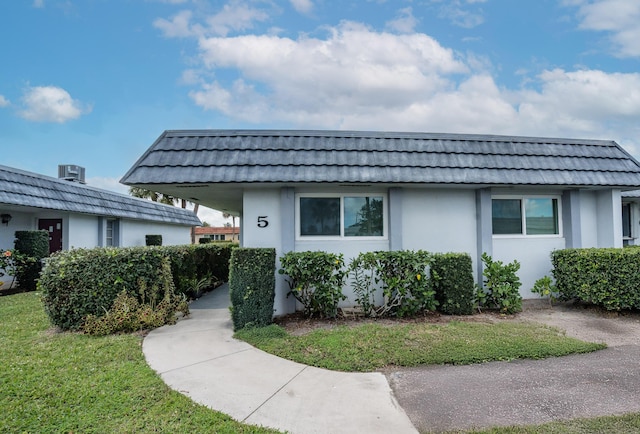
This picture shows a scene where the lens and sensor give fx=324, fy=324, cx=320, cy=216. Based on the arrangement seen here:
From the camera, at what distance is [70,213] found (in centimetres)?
1297

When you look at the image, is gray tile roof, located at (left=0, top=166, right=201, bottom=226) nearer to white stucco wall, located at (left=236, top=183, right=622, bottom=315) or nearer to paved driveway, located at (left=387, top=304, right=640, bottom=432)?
white stucco wall, located at (left=236, top=183, right=622, bottom=315)

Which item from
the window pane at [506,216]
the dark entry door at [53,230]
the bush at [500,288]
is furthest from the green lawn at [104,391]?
the dark entry door at [53,230]

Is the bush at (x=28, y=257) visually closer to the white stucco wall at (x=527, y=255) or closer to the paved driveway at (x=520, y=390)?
the paved driveway at (x=520, y=390)

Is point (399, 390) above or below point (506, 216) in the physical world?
below

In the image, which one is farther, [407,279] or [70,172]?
[70,172]

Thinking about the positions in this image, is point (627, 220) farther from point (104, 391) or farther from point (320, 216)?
point (104, 391)

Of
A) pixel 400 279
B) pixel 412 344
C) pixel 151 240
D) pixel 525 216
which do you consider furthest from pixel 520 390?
pixel 151 240

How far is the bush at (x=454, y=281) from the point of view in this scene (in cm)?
621

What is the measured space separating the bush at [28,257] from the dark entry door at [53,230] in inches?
81.0

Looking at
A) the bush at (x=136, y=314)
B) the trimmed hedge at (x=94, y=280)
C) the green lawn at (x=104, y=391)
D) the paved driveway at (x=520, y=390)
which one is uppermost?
the trimmed hedge at (x=94, y=280)

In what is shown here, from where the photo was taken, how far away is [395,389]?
3457mm

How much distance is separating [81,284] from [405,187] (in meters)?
6.41

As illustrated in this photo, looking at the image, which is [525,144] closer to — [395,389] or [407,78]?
[407,78]

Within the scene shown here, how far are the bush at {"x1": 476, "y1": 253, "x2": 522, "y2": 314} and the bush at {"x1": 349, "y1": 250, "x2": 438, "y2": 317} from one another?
55.4 inches
